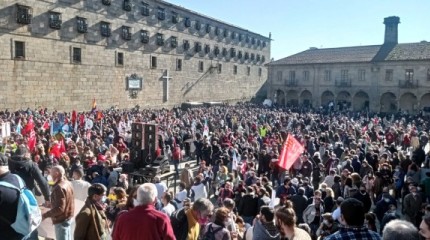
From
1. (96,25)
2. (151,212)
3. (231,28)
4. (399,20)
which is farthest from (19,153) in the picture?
(399,20)

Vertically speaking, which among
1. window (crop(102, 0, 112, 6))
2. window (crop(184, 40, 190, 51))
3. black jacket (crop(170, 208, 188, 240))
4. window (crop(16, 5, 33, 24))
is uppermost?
window (crop(102, 0, 112, 6))

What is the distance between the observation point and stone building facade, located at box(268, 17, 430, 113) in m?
39.3

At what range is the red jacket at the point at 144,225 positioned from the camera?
3811mm

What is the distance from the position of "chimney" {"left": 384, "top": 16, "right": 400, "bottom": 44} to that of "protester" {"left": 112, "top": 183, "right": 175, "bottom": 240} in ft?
158

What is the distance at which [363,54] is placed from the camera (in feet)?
145

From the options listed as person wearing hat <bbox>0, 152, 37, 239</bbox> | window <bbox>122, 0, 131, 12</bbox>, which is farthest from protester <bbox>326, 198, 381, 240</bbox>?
window <bbox>122, 0, 131, 12</bbox>

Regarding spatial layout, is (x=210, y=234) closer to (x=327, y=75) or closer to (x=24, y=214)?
(x=24, y=214)

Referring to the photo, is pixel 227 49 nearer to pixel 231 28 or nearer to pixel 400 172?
pixel 231 28

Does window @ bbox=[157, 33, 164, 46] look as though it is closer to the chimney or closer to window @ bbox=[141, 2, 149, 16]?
window @ bbox=[141, 2, 149, 16]

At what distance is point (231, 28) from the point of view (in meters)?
49.9

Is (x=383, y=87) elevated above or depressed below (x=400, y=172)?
above

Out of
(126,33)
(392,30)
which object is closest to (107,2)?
(126,33)

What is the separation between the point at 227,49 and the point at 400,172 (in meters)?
40.7

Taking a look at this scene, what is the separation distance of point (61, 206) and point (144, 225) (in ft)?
6.11
